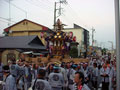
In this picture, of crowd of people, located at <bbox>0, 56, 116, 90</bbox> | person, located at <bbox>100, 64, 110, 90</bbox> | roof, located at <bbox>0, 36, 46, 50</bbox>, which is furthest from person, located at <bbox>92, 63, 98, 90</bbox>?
roof, located at <bbox>0, 36, 46, 50</bbox>

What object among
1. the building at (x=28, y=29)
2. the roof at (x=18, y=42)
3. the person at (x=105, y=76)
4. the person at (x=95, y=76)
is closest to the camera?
the person at (x=105, y=76)

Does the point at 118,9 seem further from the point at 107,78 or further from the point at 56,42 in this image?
the point at 56,42

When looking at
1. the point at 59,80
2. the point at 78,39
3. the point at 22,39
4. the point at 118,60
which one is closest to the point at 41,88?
the point at 59,80

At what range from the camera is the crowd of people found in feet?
10.6

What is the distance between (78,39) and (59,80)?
3781 cm

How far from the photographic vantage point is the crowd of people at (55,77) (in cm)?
322

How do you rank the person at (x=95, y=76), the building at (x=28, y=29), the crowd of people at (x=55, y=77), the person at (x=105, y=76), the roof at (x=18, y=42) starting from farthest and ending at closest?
the building at (x=28, y=29)
the roof at (x=18, y=42)
the person at (x=95, y=76)
the person at (x=105, y=76)
the crowd of people at (x=55, y=77)

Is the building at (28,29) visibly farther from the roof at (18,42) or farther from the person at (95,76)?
the person at (95,76)

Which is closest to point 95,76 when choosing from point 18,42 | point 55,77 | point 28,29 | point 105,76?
point 105,76

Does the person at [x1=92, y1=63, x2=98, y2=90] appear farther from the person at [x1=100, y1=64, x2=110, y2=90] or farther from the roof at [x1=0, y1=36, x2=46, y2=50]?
the roof at [x1=0, y1=36, x2=46, y2=50]

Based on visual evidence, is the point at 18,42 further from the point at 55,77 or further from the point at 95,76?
the point at 55,77

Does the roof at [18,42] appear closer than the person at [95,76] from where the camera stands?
No

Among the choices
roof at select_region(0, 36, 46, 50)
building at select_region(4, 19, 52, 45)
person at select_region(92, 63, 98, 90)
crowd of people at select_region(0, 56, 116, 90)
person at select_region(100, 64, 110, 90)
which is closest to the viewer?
crowd of people at select_region(0, 56, 116, 90)

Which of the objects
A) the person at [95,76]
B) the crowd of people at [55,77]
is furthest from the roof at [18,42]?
the person at [95,76]
